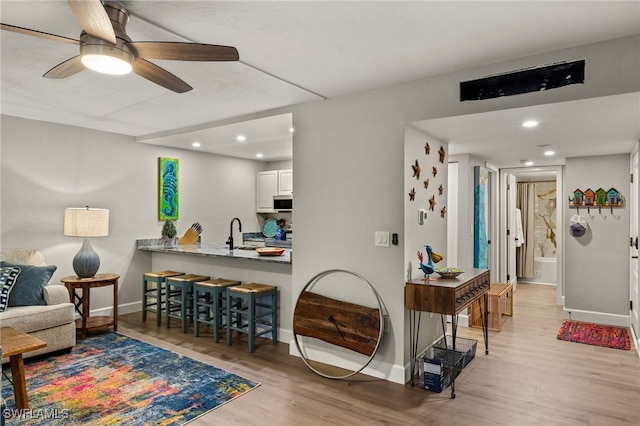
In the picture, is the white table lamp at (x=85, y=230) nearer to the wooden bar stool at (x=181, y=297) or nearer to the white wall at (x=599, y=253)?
the wooden bar stool at (x=181, y=297)

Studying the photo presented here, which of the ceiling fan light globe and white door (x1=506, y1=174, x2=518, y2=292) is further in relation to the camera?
white door (x1=506, y1=174, x2=518, y2=292)

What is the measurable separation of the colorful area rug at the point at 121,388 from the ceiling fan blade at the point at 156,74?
2133mm

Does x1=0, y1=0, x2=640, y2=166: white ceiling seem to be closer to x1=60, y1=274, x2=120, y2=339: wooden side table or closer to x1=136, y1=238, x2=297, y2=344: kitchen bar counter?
x1=136, y1=238, x2=297, y2=344: kitchen bar counter

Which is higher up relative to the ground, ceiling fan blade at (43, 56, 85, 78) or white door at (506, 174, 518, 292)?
ceiling fan blade at (43, 56, 85, 78)

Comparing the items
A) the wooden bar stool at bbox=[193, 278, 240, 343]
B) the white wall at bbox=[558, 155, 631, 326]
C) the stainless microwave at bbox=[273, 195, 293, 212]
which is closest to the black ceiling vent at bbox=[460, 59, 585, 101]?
the wooden bar stool at bbox=[193, 278, 240, 343]

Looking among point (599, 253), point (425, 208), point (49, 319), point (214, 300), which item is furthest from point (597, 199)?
point (49, 319)

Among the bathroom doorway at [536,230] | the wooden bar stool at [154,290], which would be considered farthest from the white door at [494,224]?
the wooden bar stool at [154,290]

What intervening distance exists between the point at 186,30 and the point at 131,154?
3599 mm

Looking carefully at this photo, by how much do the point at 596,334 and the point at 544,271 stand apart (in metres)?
3.75

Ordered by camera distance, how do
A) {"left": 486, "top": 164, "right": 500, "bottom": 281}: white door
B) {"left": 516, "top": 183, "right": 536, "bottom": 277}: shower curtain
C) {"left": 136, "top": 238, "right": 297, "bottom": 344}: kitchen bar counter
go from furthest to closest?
{"left": 516, "top": 183, "right": 536, "bottom": 277}: shower curtain < {"left": 486, "top": 164, "right": 500, "bottom": 281}: white door < {"left": 136, "top": 238, "right": 297, "bottom": 344}: kitchen bar counter

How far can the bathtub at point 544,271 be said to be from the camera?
26.0 ft

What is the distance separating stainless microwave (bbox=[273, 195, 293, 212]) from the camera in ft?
22.7

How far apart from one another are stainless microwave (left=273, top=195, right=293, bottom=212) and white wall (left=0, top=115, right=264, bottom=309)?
99 centimetres

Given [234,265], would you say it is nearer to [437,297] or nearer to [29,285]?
[29,285]
